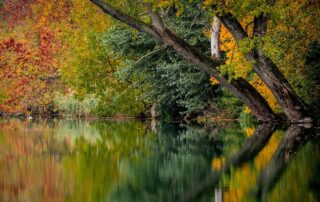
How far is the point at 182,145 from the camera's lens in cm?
1482

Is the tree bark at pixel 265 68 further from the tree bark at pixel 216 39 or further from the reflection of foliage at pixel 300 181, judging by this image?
the reflection of foliage at pixel 300 181

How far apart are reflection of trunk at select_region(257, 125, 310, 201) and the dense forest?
3184mm

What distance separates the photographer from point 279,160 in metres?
10.4

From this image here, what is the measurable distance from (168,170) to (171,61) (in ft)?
61.9

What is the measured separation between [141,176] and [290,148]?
422cm

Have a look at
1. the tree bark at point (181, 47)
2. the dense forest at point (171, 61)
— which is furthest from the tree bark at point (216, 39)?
the tree bark at point (181, 47)

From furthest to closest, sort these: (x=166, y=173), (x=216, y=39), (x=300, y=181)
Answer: (x=216, y=39) < (x=166, y=173) < (x=300, y=181)

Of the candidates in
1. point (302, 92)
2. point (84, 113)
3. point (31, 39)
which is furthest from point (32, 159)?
point (31, 39)

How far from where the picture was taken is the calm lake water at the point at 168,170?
23.6 feet

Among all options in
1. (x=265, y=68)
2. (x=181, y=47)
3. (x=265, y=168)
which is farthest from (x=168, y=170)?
(x=181, y=47)

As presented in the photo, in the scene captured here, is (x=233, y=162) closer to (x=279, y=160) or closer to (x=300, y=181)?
(x=279, y=160)

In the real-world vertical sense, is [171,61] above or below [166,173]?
above

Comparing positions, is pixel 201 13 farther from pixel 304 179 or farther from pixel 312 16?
pixel 304 179

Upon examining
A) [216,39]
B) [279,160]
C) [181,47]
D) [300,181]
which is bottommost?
[300,181]
